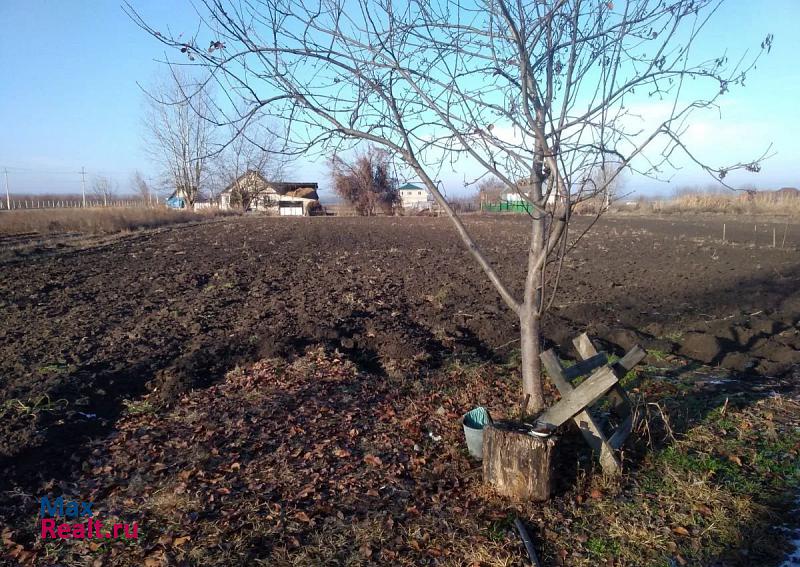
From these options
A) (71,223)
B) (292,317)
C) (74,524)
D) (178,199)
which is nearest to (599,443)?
(74,524)

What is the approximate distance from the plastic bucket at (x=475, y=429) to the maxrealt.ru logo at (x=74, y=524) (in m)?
2.24

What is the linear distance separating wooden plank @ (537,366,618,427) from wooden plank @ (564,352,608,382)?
1.13ft

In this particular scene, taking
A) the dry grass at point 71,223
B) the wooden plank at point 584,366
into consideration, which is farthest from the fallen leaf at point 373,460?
the dry grass at point 71,223

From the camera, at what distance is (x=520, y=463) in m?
3.46

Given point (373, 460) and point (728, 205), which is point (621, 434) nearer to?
point (373, 460)

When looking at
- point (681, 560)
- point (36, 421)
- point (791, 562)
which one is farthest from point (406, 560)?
point (36, 421)

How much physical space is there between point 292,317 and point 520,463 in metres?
5.28

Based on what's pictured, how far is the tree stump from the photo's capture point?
3.43 metres

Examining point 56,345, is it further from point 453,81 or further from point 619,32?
point 619,32

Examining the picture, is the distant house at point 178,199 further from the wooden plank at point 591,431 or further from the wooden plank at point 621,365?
the wooden plank at point 591,431

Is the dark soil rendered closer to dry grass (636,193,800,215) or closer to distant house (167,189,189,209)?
dry grass (636,193,800,215)

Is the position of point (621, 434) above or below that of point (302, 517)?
above

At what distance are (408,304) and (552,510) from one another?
5889 mm

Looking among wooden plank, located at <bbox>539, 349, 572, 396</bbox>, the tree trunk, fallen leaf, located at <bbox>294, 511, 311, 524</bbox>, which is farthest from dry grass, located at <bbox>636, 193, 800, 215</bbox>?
fallen leaf, located at <bbox>294, 511, 311, 524</bbox>
